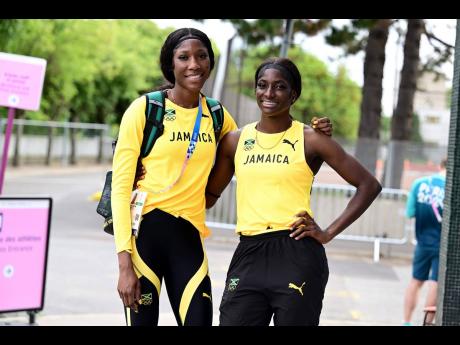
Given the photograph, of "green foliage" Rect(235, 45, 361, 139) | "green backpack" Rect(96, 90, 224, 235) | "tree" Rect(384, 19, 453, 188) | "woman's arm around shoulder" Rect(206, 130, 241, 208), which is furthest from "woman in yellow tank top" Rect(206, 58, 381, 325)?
"tree" Rect(384, 19, 453, 188)

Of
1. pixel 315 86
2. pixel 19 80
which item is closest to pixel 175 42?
pixel 19 80

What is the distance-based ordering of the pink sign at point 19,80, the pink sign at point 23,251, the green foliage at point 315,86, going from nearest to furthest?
the pink sign at point 23,251 → the pink sign at point 19,80 → the green foliage at point 315,86

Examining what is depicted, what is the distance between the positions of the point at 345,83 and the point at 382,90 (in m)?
1.56

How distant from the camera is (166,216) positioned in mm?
4102

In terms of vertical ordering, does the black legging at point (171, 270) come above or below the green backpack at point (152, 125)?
below

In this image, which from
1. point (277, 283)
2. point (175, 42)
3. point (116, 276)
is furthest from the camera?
point (116, 276)

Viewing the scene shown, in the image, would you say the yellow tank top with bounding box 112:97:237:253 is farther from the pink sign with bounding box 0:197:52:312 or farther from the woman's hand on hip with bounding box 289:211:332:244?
the pink sign with bounding box 0:197:52:312

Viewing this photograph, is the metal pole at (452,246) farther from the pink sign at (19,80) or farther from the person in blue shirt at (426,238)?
the pink sign at (19,80)

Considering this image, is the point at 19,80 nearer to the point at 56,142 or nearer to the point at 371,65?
the point at 371,65

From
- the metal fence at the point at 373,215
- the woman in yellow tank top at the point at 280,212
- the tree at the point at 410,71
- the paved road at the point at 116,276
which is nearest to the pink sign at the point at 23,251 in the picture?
the paved road at the point at 116,276

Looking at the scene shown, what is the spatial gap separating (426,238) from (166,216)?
17.3ft

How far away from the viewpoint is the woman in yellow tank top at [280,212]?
12.9ft

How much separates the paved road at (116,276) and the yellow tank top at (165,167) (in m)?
3.85
